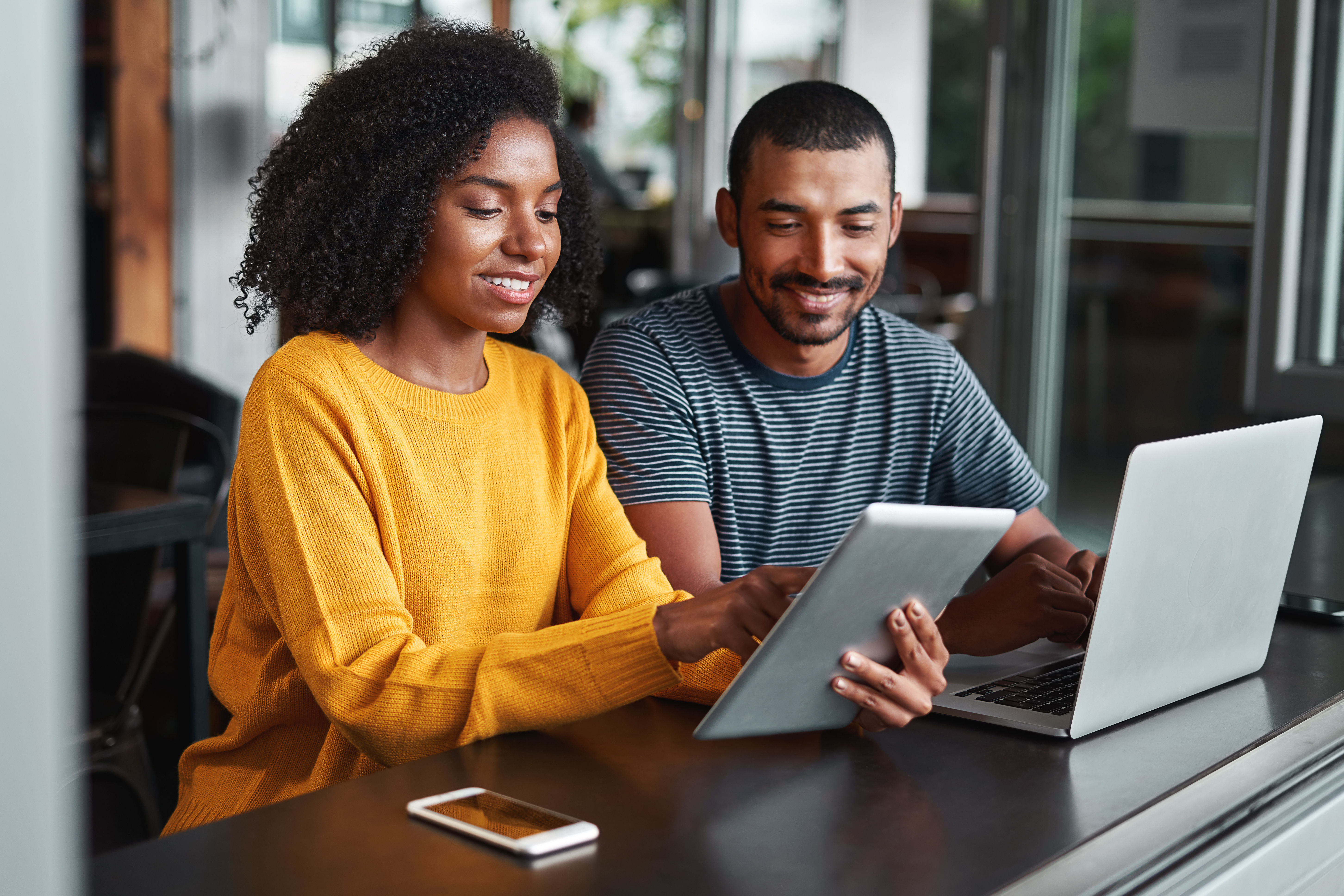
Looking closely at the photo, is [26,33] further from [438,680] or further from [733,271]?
[733,271]

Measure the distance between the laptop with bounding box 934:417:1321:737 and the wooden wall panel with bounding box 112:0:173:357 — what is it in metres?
3.73

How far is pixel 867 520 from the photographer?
0.87 metres

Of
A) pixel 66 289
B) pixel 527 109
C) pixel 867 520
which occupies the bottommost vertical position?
pixel 867 520

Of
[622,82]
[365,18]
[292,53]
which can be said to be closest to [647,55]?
[622,82]

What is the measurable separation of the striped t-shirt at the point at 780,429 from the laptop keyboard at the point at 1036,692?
0.46m

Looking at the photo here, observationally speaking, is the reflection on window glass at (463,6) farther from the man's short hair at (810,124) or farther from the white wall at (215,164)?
the man's short hair at (810,124)

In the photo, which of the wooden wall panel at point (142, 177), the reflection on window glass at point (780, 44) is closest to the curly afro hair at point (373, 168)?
the wooden wall panel at point (142, 177)

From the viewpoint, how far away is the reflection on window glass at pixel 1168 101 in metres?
3.32

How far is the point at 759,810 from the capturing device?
905mm

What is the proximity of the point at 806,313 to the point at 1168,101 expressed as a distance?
2.32 m

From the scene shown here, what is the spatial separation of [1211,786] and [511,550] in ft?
2.10

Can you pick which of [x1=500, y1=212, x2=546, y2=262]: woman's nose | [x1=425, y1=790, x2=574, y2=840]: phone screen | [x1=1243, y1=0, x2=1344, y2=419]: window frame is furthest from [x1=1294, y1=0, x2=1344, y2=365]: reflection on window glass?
[x1=425, y1=790, x2=574, y2=840]: phone screen

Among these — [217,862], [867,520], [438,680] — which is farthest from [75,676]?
[438,680]

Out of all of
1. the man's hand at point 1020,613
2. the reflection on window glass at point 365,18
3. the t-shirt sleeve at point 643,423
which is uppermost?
the reflection on window glass at point 365,18
